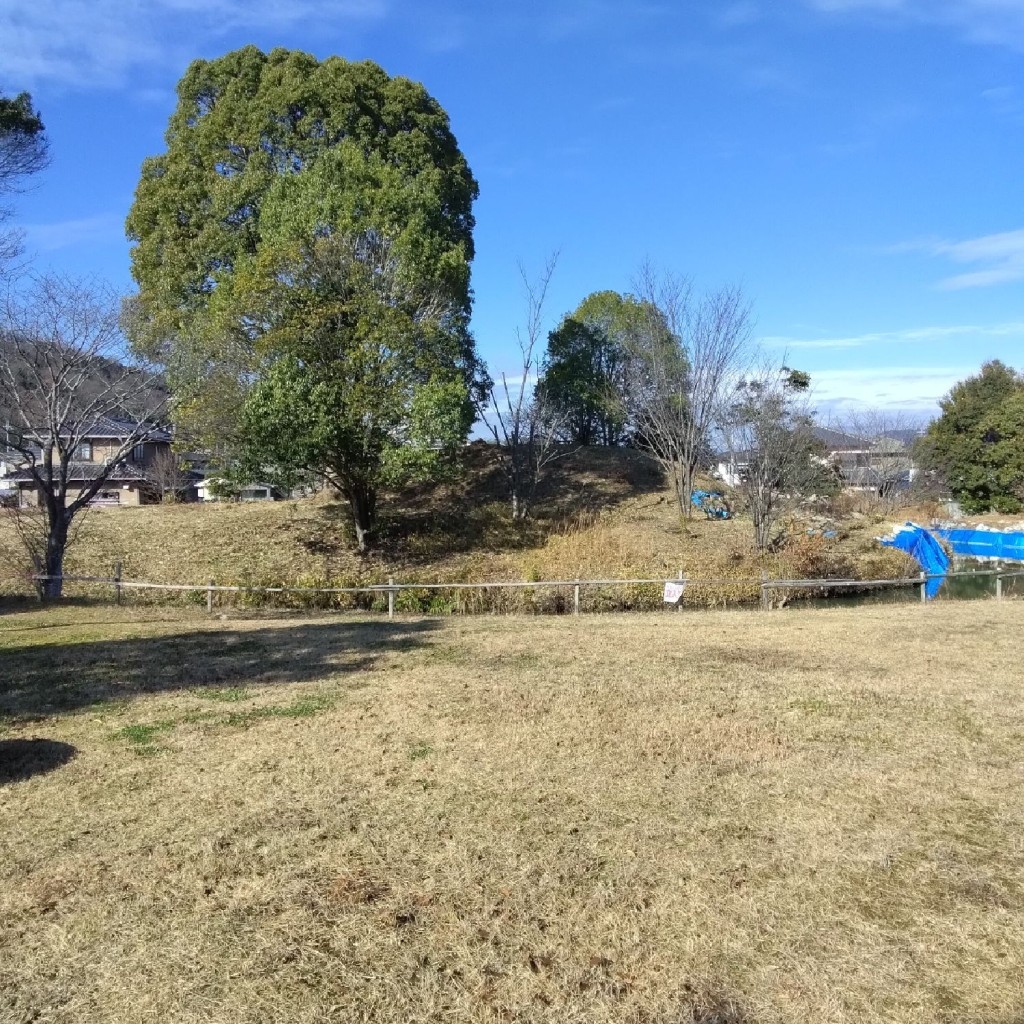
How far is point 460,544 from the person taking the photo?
65.4ft

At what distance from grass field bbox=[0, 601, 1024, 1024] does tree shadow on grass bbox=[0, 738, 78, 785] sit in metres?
0.03

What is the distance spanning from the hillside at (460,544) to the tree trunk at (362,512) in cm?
35

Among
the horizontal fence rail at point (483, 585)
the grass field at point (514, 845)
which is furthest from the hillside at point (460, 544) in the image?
the grass field at point (514, 845)

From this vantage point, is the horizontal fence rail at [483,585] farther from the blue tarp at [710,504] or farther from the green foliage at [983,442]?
the green foliage at [983,442]

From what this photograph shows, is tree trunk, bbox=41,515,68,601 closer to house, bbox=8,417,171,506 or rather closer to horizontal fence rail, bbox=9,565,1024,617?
horizontal fence rail, bbox=9,565,1024,617

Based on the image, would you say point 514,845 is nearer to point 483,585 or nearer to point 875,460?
point 483,585

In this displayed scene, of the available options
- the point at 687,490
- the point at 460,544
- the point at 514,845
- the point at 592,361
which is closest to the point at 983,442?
the point at 592,361

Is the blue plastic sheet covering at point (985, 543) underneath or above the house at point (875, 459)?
underneath

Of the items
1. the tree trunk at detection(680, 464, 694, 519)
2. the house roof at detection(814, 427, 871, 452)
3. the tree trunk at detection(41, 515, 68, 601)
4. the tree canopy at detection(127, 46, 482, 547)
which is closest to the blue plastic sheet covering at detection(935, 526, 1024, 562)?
the tree trunk at detection(680, 464, 694, 519)

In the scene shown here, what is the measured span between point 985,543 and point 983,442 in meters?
9.20

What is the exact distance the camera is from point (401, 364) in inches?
671

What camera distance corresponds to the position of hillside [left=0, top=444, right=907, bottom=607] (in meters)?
17.7

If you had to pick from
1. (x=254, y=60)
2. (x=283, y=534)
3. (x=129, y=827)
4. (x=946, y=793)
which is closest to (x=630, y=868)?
(x=946, y=793)

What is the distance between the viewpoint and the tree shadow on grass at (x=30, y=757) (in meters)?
5.48
